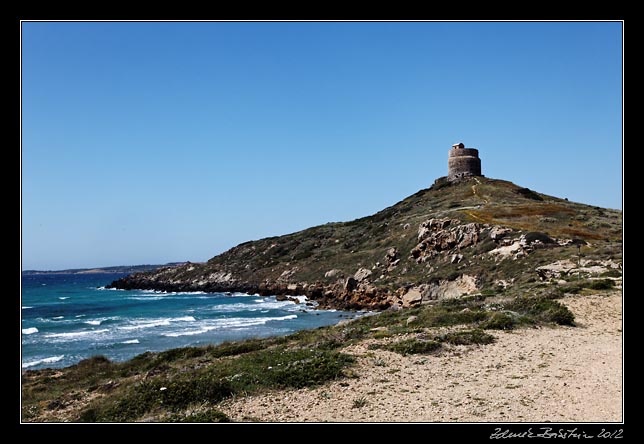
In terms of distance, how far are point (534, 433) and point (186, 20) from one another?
7.80 m

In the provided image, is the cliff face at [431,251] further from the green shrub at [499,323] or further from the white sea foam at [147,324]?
the white sea foam at [147,324]

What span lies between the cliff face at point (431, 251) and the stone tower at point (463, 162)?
3.61 metres

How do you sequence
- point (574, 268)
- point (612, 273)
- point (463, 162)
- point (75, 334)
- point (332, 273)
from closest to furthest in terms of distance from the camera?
point (612, 273) → point (574, 268) → point (75, 334) → point (332, 273) → point (463, 162)

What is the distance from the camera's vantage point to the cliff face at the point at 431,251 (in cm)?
3912

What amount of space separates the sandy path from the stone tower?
80.0m

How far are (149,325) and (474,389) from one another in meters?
39.2

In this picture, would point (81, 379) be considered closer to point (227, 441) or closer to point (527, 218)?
point (227, 441)

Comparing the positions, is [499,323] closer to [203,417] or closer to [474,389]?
[474,389]

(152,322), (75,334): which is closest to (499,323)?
(75,334)

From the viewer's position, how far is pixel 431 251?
5088 cm

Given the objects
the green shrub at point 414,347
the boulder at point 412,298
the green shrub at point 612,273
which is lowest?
the boulder at point 412,298

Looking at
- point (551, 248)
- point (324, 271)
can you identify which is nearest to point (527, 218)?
point (551, 248)

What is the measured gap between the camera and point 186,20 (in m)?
6.32

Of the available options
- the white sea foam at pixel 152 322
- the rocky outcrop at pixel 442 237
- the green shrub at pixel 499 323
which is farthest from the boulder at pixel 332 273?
the green shrub at pixel 499 323
